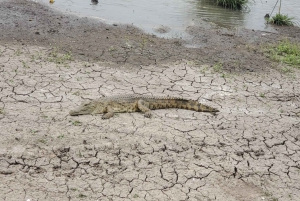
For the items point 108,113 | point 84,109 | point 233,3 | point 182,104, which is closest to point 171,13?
point 233,3

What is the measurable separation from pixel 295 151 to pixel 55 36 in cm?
674

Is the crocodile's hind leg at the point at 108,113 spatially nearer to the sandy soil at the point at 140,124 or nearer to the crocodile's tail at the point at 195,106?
the sandy soil at the point at 140,124

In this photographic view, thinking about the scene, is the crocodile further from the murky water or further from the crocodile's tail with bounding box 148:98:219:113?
the murky water

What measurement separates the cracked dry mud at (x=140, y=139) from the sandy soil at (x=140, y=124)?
19mm

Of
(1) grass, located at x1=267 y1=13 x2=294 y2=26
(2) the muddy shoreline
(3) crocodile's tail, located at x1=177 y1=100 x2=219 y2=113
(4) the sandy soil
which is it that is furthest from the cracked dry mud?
(1) grass, located at x1=267 y1=13 x2=294 y2=26

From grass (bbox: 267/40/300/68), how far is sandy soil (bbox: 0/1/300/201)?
403mm

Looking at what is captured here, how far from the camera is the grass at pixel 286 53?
998 centimetres

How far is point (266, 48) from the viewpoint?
10.9 meters

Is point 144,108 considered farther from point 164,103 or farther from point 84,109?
point 84,109

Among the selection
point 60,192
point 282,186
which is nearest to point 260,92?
point 282,186

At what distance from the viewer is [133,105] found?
22.5ft

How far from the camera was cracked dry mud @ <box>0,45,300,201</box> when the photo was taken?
495cm

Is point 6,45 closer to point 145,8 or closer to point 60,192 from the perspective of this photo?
point 60,192

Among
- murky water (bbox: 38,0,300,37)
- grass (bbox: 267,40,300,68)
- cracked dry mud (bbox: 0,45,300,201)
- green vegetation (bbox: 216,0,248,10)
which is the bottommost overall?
cracked dry mud (bbox: 0,45,300,201)
